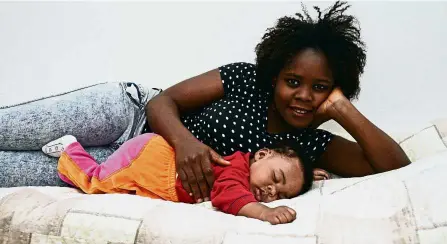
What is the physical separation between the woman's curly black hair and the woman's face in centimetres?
3

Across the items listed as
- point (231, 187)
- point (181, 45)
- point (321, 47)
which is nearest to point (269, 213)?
point (231, 187)

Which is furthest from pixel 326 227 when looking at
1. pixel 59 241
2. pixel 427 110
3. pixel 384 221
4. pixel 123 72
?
pixel 123 72

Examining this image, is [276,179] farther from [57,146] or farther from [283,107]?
[57,146]

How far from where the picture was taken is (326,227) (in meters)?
0.97

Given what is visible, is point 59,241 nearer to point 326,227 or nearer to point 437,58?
point 326,227

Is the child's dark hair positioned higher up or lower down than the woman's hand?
higher up

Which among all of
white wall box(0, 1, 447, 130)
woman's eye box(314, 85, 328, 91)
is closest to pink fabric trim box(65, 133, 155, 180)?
woman's eye box(314, 85, 328, 91)

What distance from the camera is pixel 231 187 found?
1.23 metres

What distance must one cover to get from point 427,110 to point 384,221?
1129mm

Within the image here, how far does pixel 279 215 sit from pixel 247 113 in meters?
0.51

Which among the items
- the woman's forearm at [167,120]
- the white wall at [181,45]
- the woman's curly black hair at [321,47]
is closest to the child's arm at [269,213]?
the woman's forearm at [167,120]

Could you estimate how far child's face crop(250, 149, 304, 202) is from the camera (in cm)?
130

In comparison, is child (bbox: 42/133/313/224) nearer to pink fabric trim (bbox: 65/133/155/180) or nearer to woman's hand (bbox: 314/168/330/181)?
pink fabric trim (bbox: 65/133/155/180)

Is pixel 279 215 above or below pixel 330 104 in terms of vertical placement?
below
